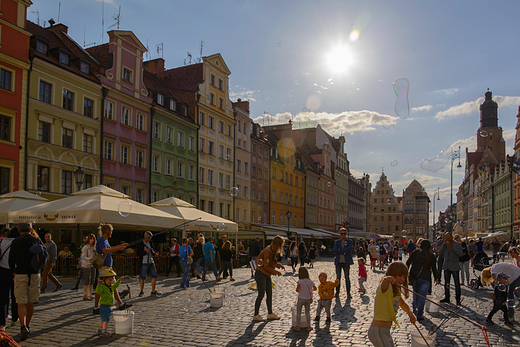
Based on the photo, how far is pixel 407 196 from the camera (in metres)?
145

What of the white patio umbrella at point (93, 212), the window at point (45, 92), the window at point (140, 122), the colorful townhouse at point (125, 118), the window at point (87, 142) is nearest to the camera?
the white patio umbrella at point (93, 212)

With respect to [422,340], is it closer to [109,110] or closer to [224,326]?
[224,326]

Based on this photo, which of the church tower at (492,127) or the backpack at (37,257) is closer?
the backpack at (37,257)

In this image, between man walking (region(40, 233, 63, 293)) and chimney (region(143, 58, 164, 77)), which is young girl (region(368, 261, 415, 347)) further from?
chimney (region(143, 58, 164, 77))

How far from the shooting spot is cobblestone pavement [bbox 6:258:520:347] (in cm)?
786

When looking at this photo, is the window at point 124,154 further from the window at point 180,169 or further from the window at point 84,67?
the window at point 180,169

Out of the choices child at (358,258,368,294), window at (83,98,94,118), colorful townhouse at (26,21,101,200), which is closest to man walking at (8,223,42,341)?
child at (358,258,368,294)

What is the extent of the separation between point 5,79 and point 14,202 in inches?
350

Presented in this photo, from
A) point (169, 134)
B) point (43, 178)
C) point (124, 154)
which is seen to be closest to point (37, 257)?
Result: point (43, 178)

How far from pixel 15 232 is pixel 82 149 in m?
20.4

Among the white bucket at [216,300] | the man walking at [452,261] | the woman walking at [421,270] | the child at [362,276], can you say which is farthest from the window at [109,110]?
the woman walking at [421,270]

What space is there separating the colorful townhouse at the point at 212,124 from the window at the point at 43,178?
50.6 ft

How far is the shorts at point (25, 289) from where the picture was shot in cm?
787

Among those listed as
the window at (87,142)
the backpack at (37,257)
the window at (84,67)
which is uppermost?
the window at (84,67)
